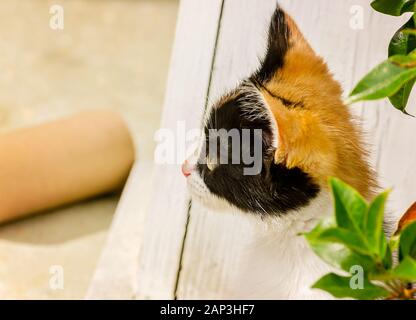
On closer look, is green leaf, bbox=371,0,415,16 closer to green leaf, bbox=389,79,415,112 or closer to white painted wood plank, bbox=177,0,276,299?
green leaf, bbox=389,79,415,112

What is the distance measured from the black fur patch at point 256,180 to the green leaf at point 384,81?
24 cm

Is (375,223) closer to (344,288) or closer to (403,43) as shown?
(344,288)

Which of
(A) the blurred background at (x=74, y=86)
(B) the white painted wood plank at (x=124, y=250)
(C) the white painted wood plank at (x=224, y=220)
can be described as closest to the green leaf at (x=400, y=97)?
(C) the white painted wood plank at (x=224, y=220)

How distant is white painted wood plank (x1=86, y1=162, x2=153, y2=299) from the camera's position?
823 millimetres

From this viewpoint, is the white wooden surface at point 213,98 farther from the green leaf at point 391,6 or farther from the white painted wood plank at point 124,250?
the green leaf at point 391,6

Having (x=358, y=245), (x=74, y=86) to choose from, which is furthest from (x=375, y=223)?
(x=74, y=86)

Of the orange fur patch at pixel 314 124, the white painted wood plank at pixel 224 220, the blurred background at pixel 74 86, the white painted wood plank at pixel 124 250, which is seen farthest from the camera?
the blurred background at pixel 74 86

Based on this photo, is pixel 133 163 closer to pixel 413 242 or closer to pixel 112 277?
pixel 112 277

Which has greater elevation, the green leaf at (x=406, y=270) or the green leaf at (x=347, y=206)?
the green leaf at (x=347, y=206)

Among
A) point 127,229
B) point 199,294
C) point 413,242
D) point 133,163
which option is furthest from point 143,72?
point 413,242

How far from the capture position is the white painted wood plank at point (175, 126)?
0.75 metres

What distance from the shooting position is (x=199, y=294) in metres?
0.79

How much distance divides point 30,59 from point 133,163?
57 cm

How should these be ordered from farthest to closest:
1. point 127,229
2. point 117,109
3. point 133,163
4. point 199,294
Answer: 1. point 117,109
2. point 133,163
3. point 127,229
4. point 199,294
